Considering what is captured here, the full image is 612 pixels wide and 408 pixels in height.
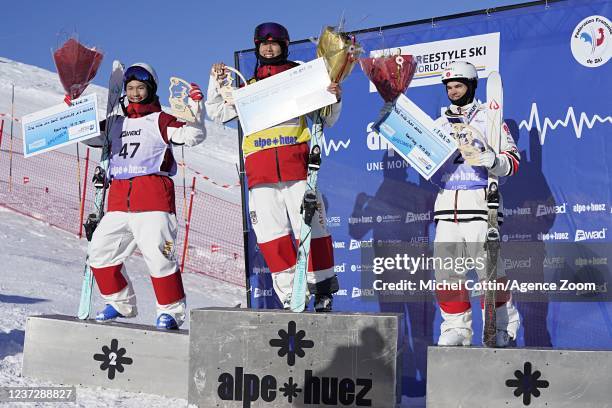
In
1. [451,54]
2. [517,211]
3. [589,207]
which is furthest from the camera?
[451,54]

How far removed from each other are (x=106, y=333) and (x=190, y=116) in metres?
1.41

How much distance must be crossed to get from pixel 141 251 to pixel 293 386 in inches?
56.7

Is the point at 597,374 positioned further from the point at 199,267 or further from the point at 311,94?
the point at 199,267

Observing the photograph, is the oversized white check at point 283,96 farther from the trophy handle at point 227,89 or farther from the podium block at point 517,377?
the podium block at point 517,377

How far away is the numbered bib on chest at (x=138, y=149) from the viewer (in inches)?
208

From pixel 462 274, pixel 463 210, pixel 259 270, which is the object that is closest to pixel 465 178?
pixel 463 210

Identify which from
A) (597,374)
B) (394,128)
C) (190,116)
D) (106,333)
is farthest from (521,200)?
(106,333)

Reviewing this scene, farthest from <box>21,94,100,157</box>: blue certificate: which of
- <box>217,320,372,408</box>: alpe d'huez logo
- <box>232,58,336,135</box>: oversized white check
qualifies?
<box>217,320,372,408</box>: alpe d'huez logo

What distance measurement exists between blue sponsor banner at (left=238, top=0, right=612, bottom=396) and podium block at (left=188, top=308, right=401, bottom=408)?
5.57ft

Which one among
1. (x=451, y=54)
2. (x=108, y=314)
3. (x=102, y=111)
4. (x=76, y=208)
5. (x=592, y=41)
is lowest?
(x=108, y=314)

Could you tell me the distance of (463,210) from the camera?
5.00 metres

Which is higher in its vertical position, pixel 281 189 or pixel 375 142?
pixel 375 142

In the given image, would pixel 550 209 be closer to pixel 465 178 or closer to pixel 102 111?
pixel 465 178

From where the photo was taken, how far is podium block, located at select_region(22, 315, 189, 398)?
4.78 m
